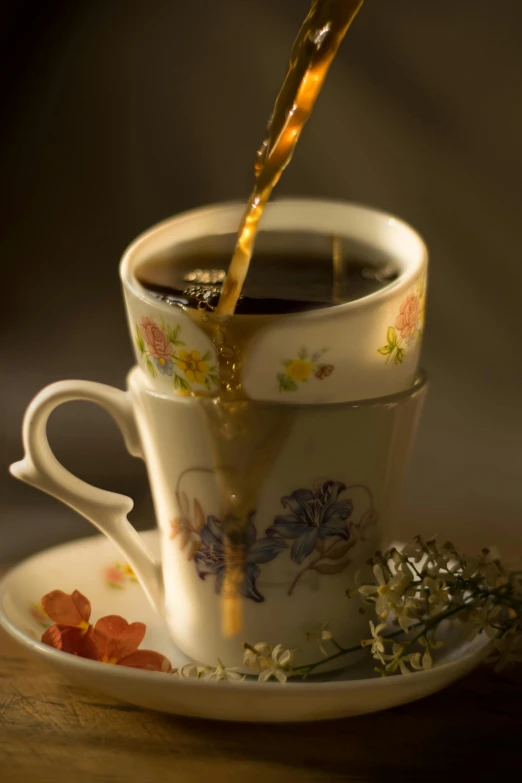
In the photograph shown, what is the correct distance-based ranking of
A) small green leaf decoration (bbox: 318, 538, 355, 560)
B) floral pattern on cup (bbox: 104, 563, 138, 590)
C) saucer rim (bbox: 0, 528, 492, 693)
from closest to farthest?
saucer rim (bbox: 0, 528, 492, 693) → small green leaf decoration (bbox: 318, 538, 355, 560) → floral pattern on cup (bbox: 104, 563, 138, 590)

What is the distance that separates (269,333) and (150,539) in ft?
1.31

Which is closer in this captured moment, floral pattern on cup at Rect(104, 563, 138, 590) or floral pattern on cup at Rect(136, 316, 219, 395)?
floral pattern on cup at Rect(136, 316, 219, 395)

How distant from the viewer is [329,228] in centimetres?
85

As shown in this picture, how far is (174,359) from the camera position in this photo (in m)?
0.69

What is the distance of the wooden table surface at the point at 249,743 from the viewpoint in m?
0.65

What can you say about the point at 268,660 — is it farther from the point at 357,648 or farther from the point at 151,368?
the point at 151,368

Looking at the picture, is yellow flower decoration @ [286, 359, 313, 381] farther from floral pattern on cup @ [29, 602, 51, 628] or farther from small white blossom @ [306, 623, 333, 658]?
floral pattern on cup @ [29, 602, 51, 628]

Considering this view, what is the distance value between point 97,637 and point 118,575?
16cm

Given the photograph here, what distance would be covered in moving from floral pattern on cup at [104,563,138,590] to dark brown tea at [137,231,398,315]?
0.96ft

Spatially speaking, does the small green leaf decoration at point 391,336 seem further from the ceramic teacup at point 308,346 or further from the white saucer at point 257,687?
the white saucer at point 257,687

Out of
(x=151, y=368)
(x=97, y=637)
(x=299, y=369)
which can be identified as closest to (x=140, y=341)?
(x=151, y=368)

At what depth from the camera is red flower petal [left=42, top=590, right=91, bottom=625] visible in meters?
0.79

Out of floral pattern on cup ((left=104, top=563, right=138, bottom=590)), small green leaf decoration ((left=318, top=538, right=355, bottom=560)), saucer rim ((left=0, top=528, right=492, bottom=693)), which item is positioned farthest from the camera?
floral pattern on cup ((left=104, top=563, right=138, bottom=590))

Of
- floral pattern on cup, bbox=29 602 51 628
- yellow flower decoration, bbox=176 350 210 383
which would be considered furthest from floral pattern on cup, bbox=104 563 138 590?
yellow flower decoration, bbox=176 350 210 383
